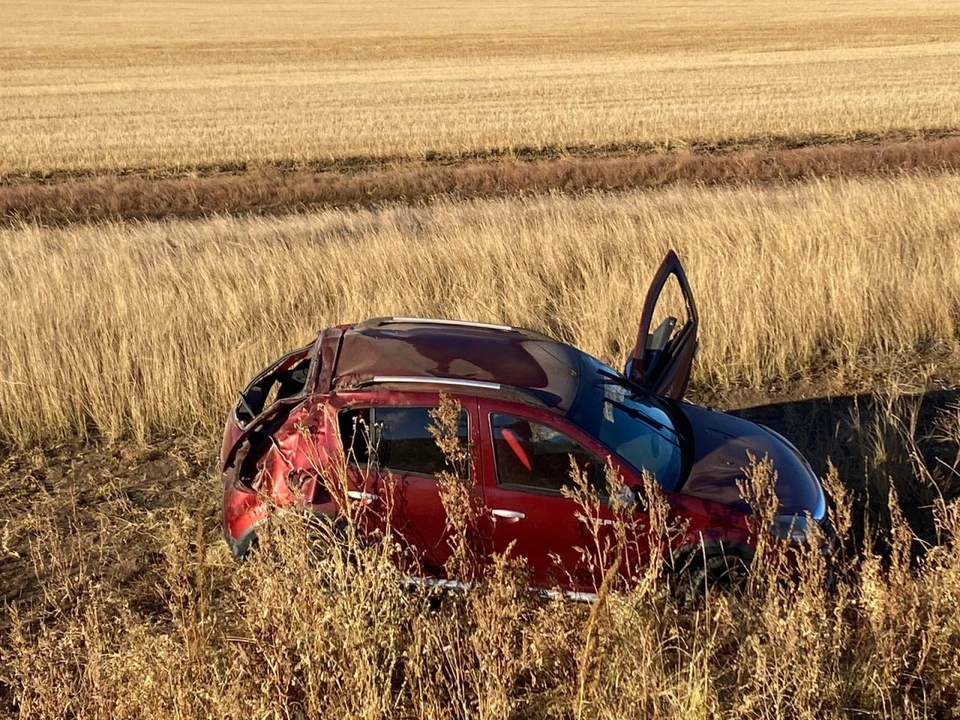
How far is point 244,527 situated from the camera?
184 inches

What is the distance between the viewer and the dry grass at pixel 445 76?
76.7 feet

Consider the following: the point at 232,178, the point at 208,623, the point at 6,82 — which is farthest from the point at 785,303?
the point at 6,82

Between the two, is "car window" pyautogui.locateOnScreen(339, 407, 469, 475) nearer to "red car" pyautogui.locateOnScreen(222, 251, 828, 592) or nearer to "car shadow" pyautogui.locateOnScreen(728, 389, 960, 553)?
"red car" pyautogui.locateOnScreen(222, 251, 828, 592)

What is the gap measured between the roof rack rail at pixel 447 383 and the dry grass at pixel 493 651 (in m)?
0.77

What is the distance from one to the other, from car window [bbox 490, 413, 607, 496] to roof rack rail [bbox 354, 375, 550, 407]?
12 centimetres

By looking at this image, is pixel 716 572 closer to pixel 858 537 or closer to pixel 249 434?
pixel 858 537

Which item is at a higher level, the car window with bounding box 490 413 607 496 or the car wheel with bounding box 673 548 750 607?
the car window with bounding box 490 413 607 496

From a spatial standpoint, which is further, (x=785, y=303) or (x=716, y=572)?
(x=785, y=303)

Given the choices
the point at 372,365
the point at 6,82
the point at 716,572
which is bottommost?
the point at 716,572

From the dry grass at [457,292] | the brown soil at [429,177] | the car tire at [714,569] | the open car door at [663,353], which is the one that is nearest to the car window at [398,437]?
the car tire at [714,569]

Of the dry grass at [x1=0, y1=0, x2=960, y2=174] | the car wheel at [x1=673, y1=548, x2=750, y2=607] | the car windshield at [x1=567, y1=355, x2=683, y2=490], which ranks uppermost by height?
the dry grass at [x1=0, y1=0, x2=960, y2=174]

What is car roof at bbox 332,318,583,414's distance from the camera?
4.58 meters

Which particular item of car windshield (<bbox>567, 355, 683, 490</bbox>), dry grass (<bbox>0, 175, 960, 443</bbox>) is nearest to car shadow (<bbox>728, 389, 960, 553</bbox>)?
dry grass (<bbox>0, 175, 960, 443</bbox>)

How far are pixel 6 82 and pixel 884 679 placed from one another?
41.3 meters
